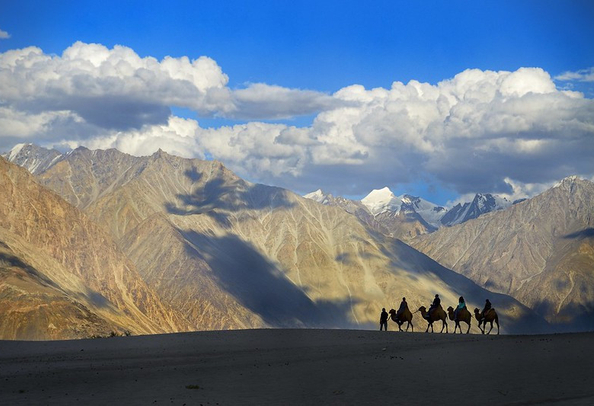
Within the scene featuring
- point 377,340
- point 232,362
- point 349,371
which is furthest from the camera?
point 377,340

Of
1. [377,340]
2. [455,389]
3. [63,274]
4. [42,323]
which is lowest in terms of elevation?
[455,389]

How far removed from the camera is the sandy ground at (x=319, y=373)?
985 inches

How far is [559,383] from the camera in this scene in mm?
25016

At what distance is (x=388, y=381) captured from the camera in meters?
27.8

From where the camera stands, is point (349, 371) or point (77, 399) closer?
point (77, 399)

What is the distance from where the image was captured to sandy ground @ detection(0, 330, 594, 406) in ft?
82.1

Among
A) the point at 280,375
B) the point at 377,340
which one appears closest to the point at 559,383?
the point at 280,375

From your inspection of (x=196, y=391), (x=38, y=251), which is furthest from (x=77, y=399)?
(x=38, y=251)

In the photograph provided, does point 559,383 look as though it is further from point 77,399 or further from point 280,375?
point 77,399

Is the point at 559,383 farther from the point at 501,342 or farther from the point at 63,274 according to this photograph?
the point at 63,274

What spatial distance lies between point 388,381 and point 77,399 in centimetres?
1088

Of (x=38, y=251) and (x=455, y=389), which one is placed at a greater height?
(x=38, y=251)

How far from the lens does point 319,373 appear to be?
31391 millimetres

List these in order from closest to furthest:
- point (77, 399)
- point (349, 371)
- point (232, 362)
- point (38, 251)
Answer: point (77, 399), point (349, 371), point (232, 362), point (38, 251)
